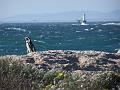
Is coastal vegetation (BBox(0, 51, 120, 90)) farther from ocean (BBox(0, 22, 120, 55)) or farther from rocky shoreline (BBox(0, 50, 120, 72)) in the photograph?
ocean (BBox(0, 22, 120, 55))

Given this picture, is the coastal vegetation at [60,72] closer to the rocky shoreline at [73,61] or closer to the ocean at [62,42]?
the rocky shoreline at [73,61]

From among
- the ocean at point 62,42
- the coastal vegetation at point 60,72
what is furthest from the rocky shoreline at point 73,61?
the ocean at point 62,42

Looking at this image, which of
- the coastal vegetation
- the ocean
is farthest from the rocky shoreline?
the ocean

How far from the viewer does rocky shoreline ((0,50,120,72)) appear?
15.0 metres

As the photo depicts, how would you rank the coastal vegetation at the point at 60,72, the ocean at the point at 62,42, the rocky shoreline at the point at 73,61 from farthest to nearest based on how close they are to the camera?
the ocean at the point at 62,42, the rocky shoreline at the point at 73,61, the coastal vegetation at the point at 60,72

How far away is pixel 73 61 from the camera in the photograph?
16.0 m

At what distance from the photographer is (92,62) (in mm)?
15969

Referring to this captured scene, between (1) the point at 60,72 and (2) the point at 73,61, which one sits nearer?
(1) the point at 60,72

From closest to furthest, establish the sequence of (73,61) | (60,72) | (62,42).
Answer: (60,72) < (73,61) < (62,42)

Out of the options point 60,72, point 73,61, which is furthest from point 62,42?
point 60,72

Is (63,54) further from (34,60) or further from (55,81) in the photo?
(55,81)

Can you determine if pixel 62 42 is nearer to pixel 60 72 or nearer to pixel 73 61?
pixel 73 61

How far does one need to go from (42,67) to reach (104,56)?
3353mm

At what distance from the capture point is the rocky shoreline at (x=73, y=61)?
15.0m
